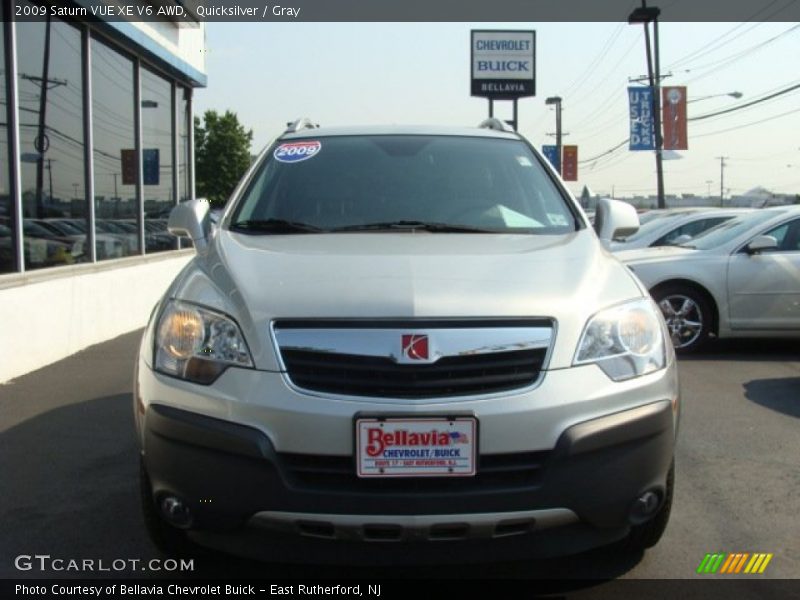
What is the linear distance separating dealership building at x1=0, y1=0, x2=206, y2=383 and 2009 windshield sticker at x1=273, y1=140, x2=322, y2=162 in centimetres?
375

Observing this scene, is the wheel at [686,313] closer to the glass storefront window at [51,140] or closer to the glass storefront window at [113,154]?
the glass storefront window at [51,140]

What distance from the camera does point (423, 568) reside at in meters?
3.36

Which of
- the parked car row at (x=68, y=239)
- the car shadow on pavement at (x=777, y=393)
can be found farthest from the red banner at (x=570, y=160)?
the car shadow on pavement at (x=777, y=393)

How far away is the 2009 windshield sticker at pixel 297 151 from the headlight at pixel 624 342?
1.94 metres

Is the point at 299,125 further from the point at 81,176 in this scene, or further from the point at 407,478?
the point at 81,176

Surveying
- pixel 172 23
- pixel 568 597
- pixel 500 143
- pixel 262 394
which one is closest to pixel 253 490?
pixel 262 394

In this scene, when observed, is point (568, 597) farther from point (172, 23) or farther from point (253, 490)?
point (172, 23)

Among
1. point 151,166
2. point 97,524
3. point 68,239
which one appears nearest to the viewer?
point 97,524

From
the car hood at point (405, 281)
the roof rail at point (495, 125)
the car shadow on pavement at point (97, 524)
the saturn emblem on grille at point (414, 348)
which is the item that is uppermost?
the roof rail at point (495, 125)

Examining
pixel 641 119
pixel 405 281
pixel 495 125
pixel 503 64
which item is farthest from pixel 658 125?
pixel 405 281

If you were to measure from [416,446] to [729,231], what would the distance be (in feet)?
23.2

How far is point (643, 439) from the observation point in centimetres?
280

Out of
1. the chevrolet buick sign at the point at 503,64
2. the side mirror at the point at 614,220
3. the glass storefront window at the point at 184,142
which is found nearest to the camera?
the side mirror at the point at 614,220

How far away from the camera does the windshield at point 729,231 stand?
8.62 metres
